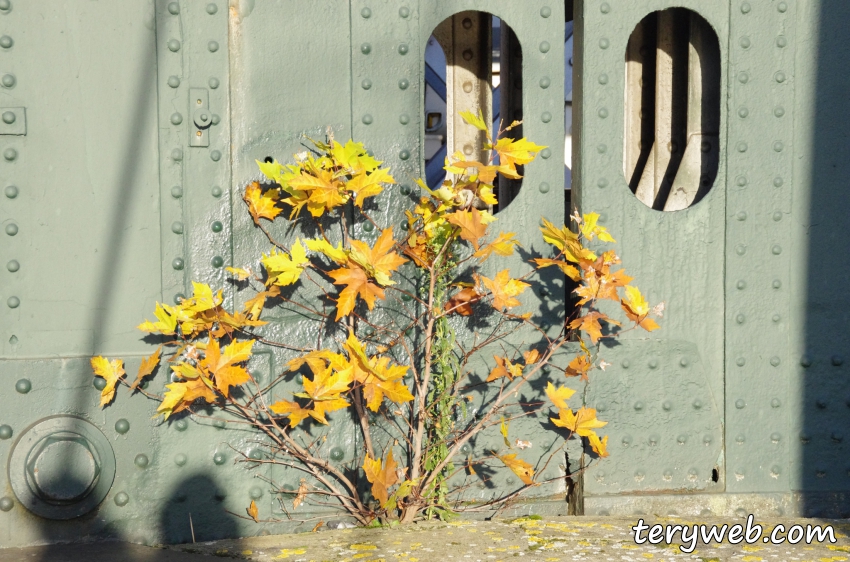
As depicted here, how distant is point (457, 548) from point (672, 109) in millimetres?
2361

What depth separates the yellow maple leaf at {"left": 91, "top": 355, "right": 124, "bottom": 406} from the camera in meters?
2.81

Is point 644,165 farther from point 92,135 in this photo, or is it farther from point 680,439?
point 92,135

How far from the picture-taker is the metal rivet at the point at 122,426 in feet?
9.52

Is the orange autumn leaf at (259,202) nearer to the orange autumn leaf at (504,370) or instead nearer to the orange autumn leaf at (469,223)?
the orange autumn leaf at (469,223)

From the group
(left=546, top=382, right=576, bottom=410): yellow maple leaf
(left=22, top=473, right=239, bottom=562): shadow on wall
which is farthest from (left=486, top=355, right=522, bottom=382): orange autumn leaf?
(left=22, top=473, right=239, bottom=562): shadow on wall

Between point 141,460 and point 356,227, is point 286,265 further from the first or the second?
point 141,460

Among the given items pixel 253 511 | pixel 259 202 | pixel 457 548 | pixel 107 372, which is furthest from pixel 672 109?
pixel 107 372

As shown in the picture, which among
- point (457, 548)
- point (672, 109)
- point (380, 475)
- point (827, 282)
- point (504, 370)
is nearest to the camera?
point (457, 548)

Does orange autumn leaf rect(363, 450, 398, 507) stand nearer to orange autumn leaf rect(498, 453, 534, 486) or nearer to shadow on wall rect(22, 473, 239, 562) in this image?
orange autumn leaf rect(498, 453, 534, 486)

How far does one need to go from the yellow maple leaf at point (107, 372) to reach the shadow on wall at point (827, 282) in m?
2.35

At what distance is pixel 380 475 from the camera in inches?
113

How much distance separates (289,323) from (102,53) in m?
1.05

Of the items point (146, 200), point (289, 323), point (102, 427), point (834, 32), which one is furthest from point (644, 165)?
point (102, 427)

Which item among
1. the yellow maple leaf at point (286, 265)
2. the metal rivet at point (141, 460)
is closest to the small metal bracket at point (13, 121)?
the yellow maple leaf at point (286, 265)
